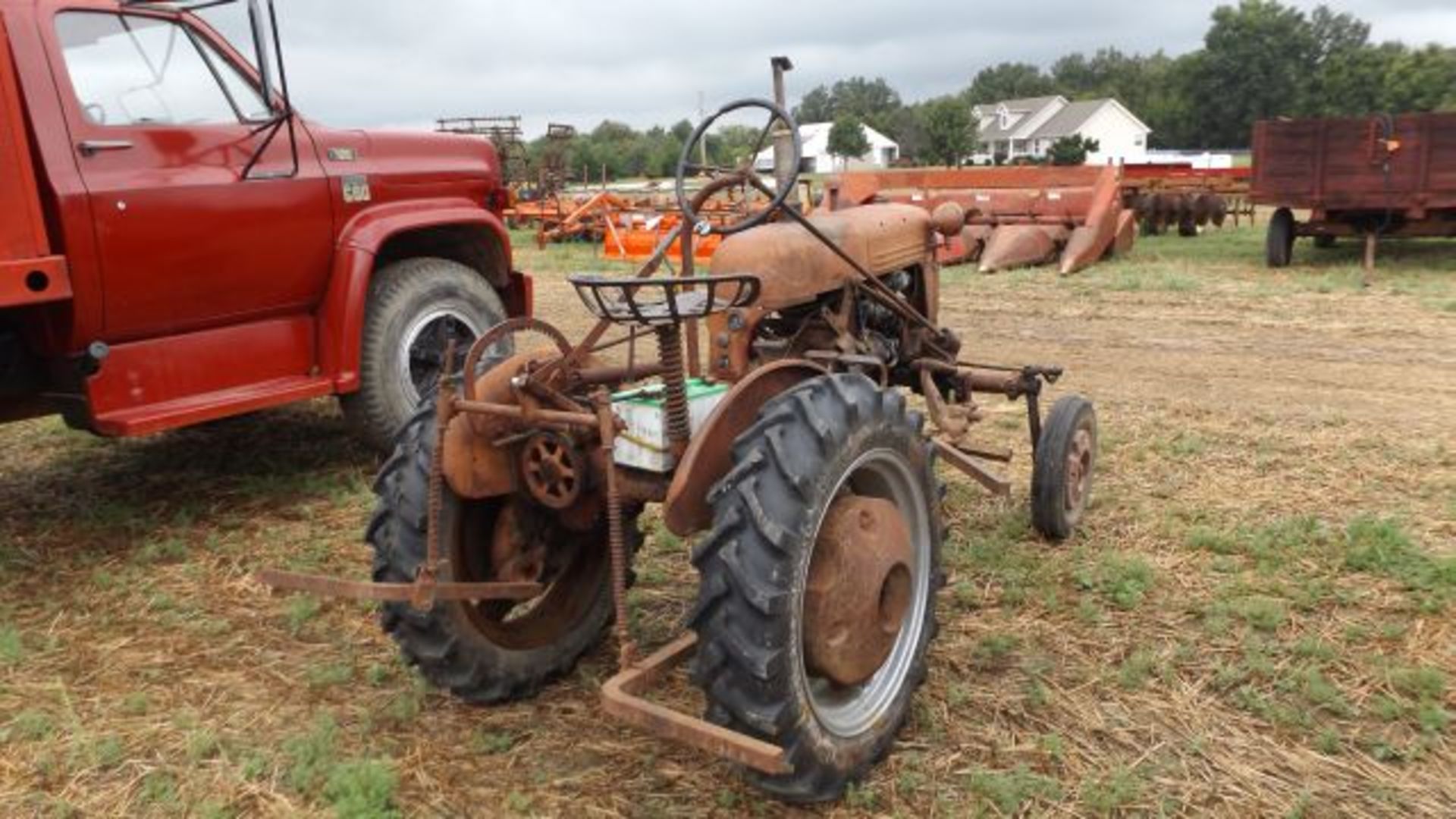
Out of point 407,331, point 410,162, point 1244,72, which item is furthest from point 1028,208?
point 1244,72

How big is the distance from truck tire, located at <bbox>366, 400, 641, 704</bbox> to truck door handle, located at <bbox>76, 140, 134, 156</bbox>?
211 cm

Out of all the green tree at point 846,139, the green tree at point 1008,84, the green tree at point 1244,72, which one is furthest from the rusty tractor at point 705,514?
the green tree at point 1008,84

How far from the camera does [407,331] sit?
5.46 m

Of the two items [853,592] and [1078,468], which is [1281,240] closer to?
[1078,468]

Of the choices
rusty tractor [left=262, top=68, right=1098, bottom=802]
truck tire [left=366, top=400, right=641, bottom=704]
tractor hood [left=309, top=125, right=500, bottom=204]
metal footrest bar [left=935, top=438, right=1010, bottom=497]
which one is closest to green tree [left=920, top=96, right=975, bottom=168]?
tractor hood [left=309, top=125, right=500, bottom=204]

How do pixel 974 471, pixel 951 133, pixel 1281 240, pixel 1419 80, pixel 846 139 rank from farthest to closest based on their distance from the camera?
pixel 846 139
pixel 1419 80
pixel 951 133
pixel 1281 240
pixel 974 471

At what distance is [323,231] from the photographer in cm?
515

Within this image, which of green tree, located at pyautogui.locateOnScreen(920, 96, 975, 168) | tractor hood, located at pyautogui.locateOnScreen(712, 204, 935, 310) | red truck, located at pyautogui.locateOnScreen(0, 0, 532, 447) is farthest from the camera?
green tree, located at pyautogui.locateOnScreen(920, 96, 975, 168)

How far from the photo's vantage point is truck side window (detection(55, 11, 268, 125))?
177 inches

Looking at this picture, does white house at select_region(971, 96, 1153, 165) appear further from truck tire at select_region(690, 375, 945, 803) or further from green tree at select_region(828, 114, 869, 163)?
truck tire at select_region(690, 375, 945, 803)

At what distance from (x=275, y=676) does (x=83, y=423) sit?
176cm

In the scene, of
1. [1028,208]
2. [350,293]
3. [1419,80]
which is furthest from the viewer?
[1419,80]

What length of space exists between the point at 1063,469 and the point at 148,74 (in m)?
4.09

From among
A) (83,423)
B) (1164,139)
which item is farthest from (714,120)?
(1164,139)
